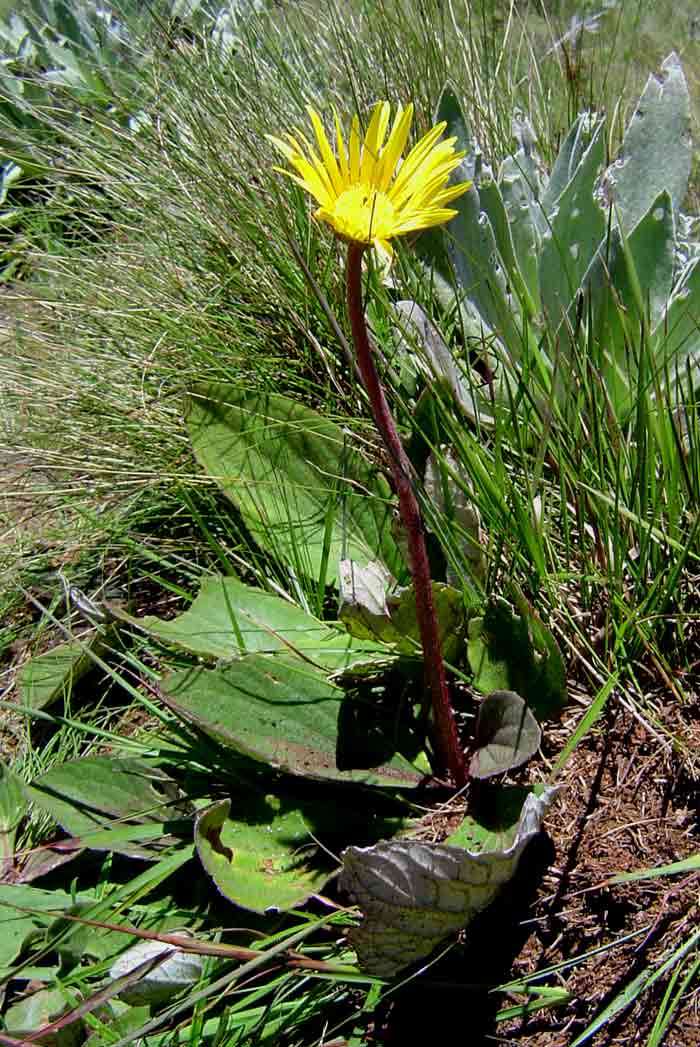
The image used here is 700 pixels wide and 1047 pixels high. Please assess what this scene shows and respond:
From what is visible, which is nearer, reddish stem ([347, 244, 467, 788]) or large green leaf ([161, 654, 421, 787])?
reddish stem ([347, 244, 467, 788])

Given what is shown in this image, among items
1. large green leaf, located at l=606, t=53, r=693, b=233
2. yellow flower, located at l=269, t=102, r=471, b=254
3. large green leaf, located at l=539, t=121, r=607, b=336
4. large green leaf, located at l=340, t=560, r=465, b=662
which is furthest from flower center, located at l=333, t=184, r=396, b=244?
large green leaf, located at l=606, t=53, r=693, b=233

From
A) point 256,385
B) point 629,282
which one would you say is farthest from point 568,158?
point 256,385

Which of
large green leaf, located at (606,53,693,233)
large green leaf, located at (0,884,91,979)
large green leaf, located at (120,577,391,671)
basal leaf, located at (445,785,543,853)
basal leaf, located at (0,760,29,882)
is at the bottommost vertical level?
large green leaf, located at (0,884,91,979)

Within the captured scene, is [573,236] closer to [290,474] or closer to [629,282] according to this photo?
[629,282]

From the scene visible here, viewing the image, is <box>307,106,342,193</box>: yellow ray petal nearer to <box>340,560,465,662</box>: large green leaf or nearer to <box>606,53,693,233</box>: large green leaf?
<box>340,560,465,662</box>: large green leaf

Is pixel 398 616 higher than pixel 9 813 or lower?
higher

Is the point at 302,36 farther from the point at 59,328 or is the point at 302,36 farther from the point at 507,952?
the point at 507,952

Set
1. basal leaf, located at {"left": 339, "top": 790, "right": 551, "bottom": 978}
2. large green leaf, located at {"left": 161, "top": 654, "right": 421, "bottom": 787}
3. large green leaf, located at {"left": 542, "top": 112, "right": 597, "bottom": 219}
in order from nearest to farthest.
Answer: basal leaf, located at {"left": 339, "top": 790, "right": 551, "bottom": 978}, large green leaf, located at {"left": 161, "top": 654, "right": 421, "bottom": 787}, large green leaf, located at {"left": 542, "top": 112, "right": 597, "bottom": 219}
